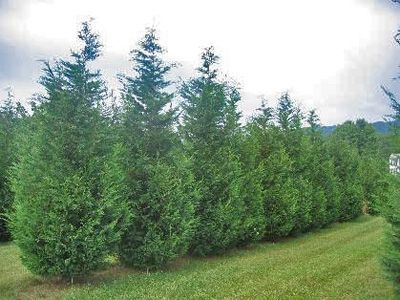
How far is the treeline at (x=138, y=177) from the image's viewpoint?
42.0 ft

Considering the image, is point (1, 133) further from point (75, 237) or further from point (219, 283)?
point (219, 283)

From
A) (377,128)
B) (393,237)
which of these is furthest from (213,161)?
(377,128)

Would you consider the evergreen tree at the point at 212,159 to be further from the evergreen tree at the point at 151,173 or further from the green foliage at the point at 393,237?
the green foliage at the point at 393,237

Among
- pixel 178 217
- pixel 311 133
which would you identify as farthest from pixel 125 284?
pixel 311 133

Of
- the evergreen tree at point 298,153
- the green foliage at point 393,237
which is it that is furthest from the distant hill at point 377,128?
the evergreen tree at point 298,153

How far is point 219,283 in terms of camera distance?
1322 centimetres

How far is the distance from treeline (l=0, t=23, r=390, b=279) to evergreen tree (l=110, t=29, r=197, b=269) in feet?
0.11

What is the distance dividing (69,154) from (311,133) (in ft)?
69.4

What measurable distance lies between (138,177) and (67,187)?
119 inches

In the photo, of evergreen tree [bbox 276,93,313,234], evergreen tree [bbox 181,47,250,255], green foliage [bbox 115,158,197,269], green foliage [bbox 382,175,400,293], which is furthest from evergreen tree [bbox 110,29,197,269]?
evergreen tree [bbox 276,93,313,234]

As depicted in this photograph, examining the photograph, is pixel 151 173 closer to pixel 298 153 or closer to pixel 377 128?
pixel 298 153

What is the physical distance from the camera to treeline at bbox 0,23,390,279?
42.0 ft

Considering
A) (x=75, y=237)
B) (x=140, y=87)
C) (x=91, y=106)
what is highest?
(x=140, y=87)

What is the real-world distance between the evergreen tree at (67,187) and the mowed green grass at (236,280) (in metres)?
0.81
